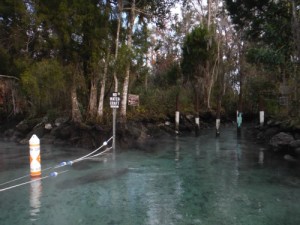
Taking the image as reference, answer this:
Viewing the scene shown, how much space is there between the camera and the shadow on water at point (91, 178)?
8370 millimetres

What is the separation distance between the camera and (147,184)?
28.1 ft

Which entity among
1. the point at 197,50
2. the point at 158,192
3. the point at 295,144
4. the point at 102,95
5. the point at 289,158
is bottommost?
the point at 158,192

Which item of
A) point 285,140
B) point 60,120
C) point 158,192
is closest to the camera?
point 158,192

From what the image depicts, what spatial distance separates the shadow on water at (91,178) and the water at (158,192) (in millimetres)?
23

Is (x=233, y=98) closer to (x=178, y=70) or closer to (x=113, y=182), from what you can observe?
(x=178, y=70)

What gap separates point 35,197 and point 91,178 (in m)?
2.01

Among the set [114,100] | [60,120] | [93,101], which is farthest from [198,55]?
[114,100]

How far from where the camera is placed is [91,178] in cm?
915

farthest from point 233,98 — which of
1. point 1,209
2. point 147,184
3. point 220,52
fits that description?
point 1,209

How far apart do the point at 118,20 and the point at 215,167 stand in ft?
31.6

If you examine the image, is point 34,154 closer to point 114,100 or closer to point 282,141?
point 114,100

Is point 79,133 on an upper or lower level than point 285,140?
upper

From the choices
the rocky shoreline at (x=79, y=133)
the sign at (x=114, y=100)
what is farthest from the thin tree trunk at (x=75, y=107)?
the sign at (x=114, y=100)

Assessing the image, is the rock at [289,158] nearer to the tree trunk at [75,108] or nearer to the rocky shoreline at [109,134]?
the rocky shoreline at [109,134]
